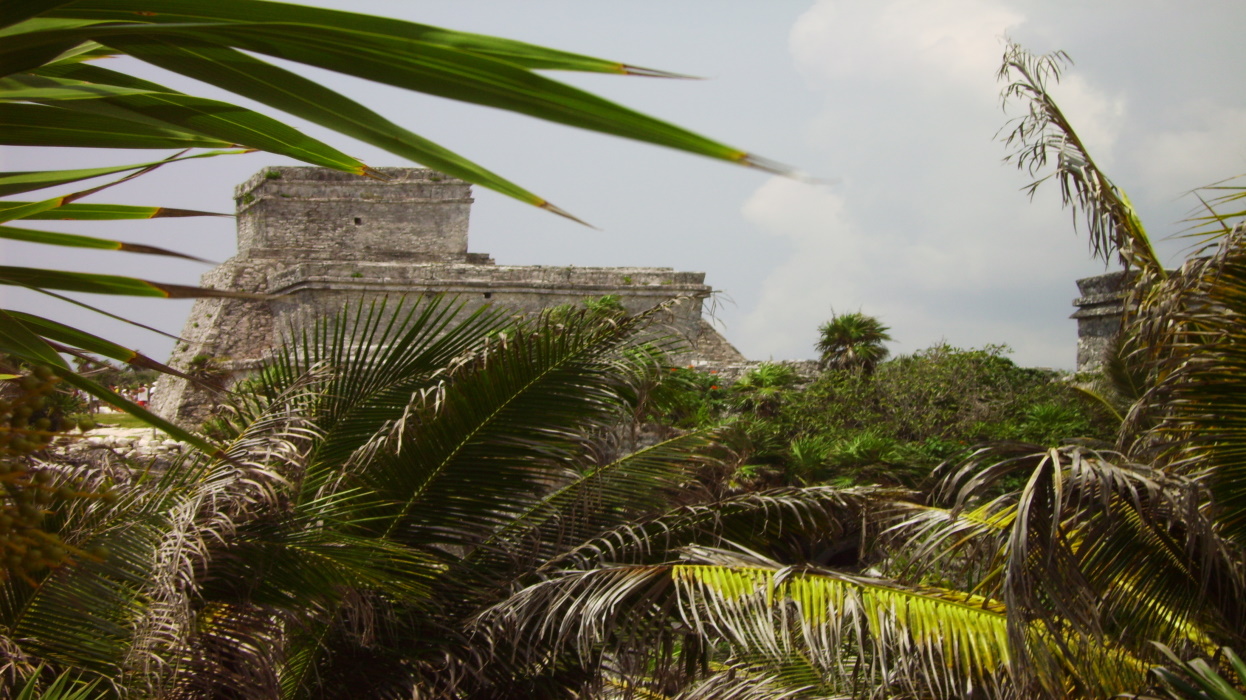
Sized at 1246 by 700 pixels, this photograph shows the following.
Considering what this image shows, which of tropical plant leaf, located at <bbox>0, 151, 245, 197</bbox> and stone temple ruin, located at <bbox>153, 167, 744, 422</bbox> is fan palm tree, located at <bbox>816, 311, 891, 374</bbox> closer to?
stone temple ruin, located at <bbox>153, 167, 744, 422</bbox>

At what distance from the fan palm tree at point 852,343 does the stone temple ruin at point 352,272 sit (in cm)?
117

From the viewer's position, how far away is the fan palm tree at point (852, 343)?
43.2 feet

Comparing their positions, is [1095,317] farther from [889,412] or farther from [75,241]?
[75,241]

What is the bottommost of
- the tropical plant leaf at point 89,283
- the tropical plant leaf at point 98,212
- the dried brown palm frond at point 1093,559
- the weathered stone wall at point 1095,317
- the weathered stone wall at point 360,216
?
the dried brown palm frond at point 1093,559

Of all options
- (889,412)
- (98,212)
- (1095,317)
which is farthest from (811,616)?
(889,412)

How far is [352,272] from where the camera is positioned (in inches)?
553

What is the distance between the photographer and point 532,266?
14523 millimetres

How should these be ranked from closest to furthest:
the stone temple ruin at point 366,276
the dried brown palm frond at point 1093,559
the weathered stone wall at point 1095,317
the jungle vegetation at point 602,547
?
the dried brown palm frond at point 1093,559
the jungle vegetation at point 602,547
the weathered stone wall at point 1095,317
the stone temple ruin at point 366,276

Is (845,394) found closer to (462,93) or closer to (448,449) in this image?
(448,449)

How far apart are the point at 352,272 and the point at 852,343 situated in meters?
6.55

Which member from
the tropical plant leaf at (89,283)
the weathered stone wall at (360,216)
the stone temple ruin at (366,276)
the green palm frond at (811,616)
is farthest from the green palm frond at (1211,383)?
the weathered stone wall at (360,216)

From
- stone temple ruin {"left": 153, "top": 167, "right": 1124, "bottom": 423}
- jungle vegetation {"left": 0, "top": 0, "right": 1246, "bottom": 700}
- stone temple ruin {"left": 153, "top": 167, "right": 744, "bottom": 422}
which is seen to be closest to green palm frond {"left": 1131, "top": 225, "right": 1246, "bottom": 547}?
jungle vegetation {"left": 0, "top": 0, "right": 1246, "bottom": 700}

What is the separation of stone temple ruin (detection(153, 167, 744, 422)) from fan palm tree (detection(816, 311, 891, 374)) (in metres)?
1.17

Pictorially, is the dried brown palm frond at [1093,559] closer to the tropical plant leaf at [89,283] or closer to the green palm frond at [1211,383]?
the green palm frond at [1211,383]
